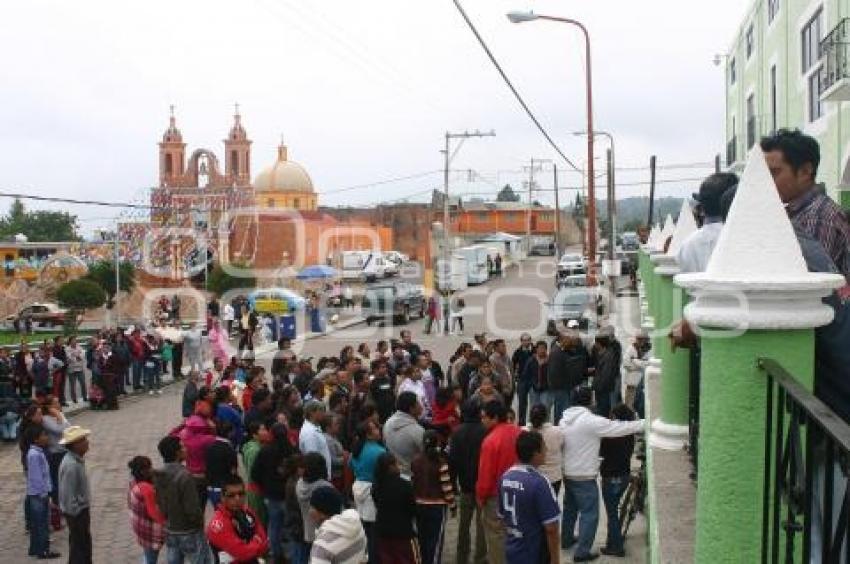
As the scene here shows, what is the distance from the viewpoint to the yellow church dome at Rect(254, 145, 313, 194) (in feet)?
290

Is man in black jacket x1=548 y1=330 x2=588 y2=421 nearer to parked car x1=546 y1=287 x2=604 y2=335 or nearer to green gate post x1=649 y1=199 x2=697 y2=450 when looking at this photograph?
green gate post x1=649 y1=199 x2=697 y2=450

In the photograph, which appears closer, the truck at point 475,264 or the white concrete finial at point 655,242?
the white concrete finial at point 655,242

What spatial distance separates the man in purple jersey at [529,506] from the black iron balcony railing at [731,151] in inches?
1210

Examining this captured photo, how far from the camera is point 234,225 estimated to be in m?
61.7

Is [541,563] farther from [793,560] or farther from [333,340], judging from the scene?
[333,340]

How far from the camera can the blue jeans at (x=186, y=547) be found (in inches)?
326

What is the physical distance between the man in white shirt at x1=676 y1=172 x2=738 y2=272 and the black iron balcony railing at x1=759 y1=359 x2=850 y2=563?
2.52 metres

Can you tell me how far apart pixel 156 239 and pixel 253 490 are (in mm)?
50168

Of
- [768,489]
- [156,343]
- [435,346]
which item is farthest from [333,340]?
[768,489]

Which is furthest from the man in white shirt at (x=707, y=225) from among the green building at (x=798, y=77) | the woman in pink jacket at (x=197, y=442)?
the green building at (x=798, y=77)

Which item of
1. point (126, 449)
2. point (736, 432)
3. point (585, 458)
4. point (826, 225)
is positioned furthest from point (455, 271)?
point (736, 432)

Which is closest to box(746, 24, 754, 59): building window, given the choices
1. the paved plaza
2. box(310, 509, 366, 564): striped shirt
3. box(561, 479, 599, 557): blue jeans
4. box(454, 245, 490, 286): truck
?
the paved plaza

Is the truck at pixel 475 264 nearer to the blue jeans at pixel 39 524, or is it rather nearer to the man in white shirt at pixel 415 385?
the man in white shirt at pixel 415 385

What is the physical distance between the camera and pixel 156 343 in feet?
77.6
